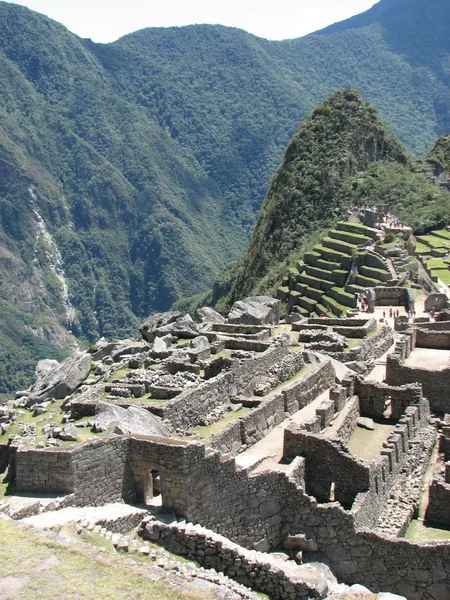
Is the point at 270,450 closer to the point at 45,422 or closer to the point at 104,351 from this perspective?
the point at 45,422

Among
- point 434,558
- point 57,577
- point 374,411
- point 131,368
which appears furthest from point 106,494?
point 374,411

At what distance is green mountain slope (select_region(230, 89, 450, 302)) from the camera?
322 feet

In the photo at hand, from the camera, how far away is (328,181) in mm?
122688

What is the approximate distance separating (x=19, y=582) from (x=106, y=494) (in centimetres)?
349

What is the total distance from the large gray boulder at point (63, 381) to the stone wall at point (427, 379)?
8.11m

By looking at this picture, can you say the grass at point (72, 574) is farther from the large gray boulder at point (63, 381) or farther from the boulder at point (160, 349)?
the boulder at point (160, 349)

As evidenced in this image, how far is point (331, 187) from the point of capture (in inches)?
4744

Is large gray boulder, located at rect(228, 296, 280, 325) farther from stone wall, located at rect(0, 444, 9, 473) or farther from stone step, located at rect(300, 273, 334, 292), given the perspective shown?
stone step, located at rect(300, 273, 334, 292)

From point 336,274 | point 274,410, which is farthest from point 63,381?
point 336,274

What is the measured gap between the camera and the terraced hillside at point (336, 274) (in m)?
58.0

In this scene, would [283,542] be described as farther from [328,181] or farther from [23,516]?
[328,181]

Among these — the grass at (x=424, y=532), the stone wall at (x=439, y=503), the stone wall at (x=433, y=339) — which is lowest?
the grass at (x=424, y=532)

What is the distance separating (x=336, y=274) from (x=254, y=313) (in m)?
34.5

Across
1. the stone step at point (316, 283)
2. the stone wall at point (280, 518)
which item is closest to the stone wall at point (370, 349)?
the stone wall at point (280, 518)
